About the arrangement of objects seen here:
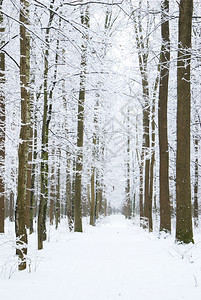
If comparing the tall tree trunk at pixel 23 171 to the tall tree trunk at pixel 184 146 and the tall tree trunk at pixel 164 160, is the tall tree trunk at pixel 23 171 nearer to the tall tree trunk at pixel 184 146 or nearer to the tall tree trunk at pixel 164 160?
the tall tree trunk at pixel 184 146

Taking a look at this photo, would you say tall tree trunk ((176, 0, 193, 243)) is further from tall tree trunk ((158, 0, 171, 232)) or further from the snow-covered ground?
tall tree trunk ((158, 0, 171, 232))

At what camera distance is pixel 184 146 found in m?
6.58

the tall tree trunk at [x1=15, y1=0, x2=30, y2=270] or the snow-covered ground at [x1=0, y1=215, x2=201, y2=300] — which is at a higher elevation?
the tall tree trunk at [x1=15, y1=0, x2=30, y2=270]

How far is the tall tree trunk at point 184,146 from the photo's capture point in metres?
6.41

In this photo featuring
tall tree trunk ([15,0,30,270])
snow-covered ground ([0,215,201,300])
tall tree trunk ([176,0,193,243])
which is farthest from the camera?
tall tree trunk ([176,0,193,243])

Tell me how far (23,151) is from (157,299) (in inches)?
137

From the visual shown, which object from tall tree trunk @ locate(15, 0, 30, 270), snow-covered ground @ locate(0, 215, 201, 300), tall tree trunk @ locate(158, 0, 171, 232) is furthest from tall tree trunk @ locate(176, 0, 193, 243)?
tall tree trunk @ locate(15, 0, 30, 270)

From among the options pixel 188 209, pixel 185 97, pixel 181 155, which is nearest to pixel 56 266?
pixel 188 209

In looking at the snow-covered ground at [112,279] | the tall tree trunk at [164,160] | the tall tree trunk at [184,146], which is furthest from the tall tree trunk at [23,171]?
the tall tree trunk at [164,160]

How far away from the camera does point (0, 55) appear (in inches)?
424

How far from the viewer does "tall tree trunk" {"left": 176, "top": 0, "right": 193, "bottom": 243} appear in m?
6.41

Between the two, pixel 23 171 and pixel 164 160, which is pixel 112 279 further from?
pixel 164 160

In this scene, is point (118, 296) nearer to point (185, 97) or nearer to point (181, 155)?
point (181, 155)

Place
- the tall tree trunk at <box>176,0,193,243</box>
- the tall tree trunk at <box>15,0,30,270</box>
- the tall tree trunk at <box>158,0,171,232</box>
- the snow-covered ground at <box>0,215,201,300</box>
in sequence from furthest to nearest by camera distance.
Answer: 1. the tall tree trunk at <box>158,0,171,232</box>
2. the tall tree trunk at <box>176,0,193,243</box>
3. the tall tree trunk at <box>15,0,30,270</box>
4. the snow-covered ground at <box>0,215,201,300</box>
